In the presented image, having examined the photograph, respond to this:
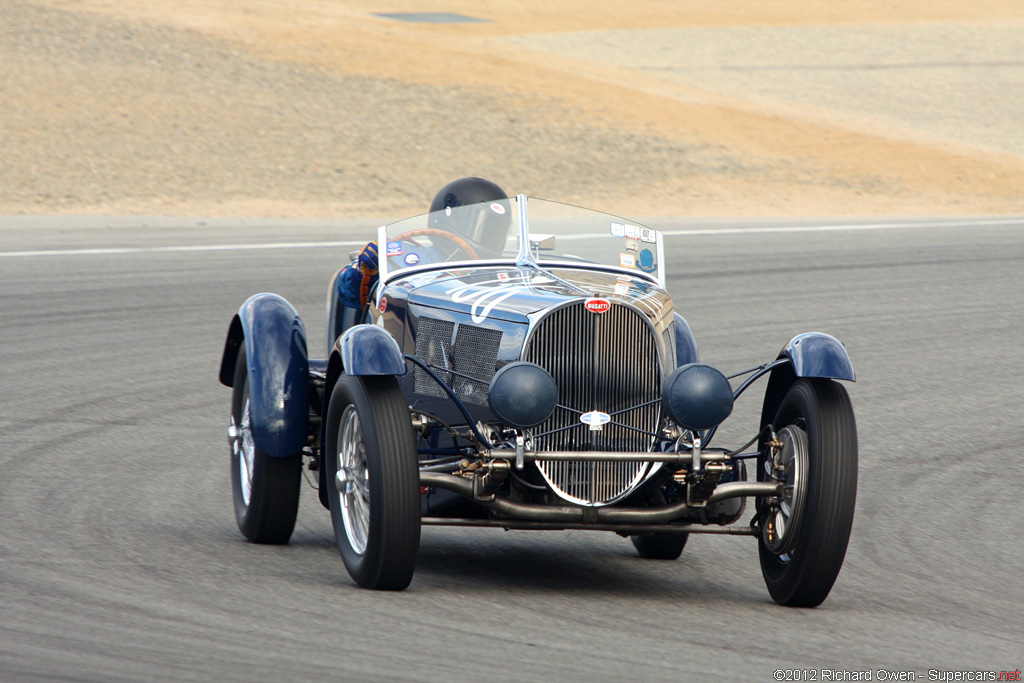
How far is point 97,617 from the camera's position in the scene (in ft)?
16.0

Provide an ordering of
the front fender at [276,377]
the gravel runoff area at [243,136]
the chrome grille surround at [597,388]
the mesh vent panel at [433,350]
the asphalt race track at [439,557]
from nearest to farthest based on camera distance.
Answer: the asphalt race track at [439,557]
the chrome grille surround at [597,388]
the mesh vent panel at [433,350]
the front fender at [276,377]
the gravel runoff area at [243,136]

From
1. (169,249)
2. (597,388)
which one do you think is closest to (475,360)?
(597,388)

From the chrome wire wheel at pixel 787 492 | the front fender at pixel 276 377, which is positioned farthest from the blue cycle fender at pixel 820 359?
the front fender at pixel 276 377

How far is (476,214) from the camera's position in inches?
269

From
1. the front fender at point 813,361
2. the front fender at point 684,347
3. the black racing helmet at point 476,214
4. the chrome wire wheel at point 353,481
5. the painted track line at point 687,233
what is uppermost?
the black racing helmet at point 476,214

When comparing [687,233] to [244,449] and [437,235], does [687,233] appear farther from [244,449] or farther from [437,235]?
[244,449]

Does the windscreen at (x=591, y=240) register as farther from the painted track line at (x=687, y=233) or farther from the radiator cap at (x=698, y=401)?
the painted track line at (x=687, y=233)

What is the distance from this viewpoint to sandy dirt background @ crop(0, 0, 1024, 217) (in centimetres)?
2436

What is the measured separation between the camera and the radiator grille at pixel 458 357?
5816 millimetres

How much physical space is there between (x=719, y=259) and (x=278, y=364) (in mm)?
12002

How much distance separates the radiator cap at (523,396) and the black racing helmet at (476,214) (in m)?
1.42

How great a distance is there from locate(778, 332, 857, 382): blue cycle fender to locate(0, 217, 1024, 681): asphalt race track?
0.94 meters

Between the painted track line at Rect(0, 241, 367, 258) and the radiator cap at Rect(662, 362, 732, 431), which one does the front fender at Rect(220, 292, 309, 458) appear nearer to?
the radiator cap at Rect(662, 362, 732, 431)

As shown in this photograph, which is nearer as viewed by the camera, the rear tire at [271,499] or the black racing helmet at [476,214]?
the rear tire at [271,499]
